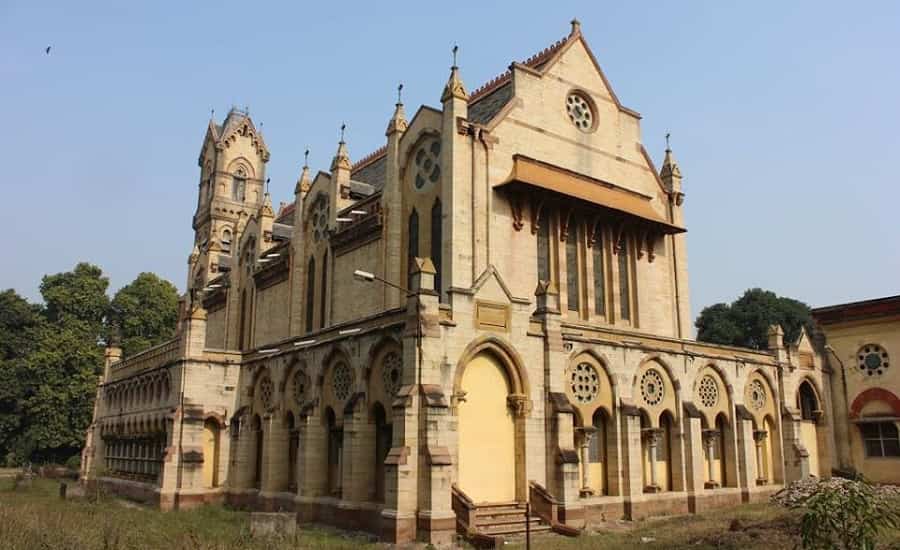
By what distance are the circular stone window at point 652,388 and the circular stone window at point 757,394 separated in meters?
6.17

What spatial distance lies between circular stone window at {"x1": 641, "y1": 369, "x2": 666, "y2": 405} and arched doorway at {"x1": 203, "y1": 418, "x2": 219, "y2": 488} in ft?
62.8

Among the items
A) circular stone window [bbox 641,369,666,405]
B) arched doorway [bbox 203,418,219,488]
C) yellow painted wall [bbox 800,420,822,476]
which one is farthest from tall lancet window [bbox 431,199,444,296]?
yellow painted wall [bbox 800,420,822,476]

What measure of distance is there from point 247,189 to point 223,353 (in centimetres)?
4207

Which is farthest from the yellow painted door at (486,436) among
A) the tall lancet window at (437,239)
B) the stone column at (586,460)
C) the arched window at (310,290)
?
the arched window at (310,290)

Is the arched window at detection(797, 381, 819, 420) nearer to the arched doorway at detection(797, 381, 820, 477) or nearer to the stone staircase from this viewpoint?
the arched doorway at detection(797, 381, 820, 477)

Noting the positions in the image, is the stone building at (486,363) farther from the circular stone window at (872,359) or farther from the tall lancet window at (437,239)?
the circular stone window at (872,359)

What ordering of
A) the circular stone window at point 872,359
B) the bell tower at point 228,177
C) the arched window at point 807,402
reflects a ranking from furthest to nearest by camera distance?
the bell tower at point 228,177
the arched window at point 807,402
the circular stone window at point 872,359

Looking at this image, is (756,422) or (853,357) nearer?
(756,422)

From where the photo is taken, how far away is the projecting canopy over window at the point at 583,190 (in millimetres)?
31266

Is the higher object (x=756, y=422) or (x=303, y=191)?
(x=303, y=191)

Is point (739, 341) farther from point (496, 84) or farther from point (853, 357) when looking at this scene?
point (496, 84)

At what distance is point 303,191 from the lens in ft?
137

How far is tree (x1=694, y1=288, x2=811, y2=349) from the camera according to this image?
235 feet

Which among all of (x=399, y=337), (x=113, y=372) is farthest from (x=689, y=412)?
(x=113, y=372)
